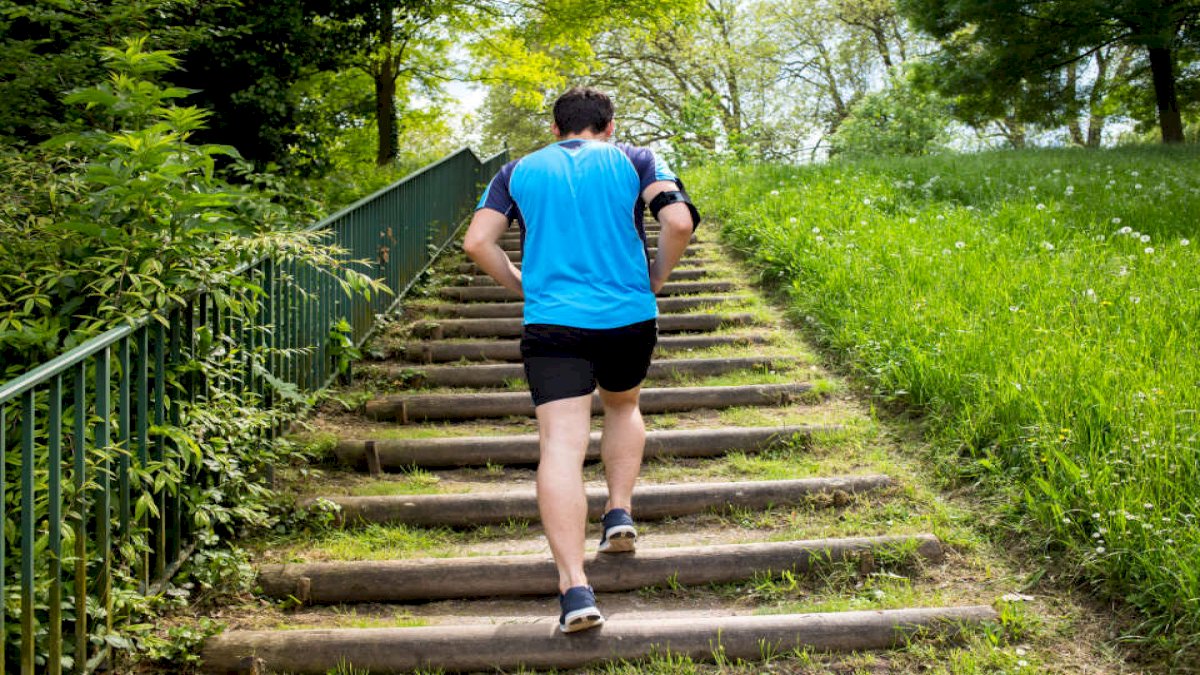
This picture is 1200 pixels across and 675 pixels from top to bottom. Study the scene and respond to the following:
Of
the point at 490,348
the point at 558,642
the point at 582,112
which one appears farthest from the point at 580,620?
the point at 490,348

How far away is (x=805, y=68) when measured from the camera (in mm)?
31734

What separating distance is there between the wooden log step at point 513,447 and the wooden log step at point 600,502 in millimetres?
609

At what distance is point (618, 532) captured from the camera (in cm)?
423

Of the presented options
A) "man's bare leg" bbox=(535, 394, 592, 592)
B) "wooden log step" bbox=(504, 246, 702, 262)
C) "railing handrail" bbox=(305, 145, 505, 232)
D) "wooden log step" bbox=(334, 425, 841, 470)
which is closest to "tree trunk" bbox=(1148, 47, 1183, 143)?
"wooden log step" bbox=(504, 246, 702, 262)

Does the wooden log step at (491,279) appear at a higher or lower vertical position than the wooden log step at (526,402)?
higher

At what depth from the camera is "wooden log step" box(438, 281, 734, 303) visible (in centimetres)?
917

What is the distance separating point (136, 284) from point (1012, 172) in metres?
10.5

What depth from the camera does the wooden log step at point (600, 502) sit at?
16.5 ft

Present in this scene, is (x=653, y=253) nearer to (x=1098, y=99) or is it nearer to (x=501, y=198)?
(x=501, y=198)

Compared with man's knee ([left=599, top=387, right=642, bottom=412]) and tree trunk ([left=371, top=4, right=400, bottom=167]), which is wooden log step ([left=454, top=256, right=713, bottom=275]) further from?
man's knee ([left=599, top=387, right=642, bottom=412])

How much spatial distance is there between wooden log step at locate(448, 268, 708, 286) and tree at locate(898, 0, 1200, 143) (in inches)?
307

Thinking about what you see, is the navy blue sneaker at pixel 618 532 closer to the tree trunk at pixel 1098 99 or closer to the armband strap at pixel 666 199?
the armband strap at pixel 666 199

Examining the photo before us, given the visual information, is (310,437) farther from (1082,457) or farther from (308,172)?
(308,172)

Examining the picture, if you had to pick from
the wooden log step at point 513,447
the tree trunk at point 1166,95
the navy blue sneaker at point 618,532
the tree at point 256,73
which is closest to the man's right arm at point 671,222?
the navy blue sneaker at point 618,532
